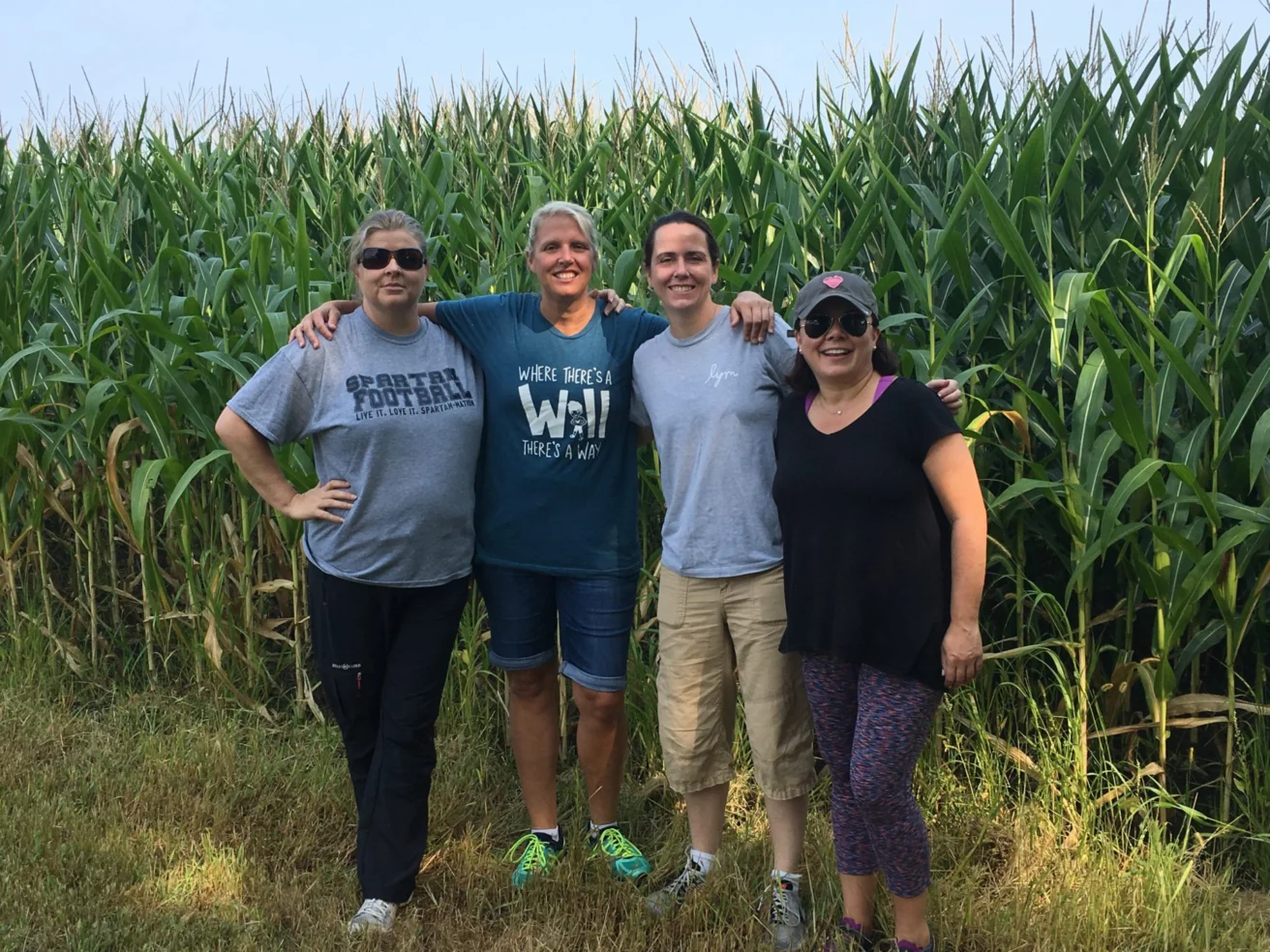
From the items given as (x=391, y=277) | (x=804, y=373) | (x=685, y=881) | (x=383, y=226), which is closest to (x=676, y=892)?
(x=685, y=881)

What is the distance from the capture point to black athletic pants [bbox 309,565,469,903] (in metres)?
3.13

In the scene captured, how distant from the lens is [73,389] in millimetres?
5027

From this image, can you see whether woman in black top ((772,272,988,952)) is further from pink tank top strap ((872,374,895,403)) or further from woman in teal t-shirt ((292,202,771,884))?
woman in teal t-shirt ((292,202,771,884))

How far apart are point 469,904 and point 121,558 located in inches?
123

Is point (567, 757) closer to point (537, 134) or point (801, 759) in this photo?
point (801, 759)

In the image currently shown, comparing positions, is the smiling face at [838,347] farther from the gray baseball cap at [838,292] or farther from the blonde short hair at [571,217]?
the blonde short hair at [571,217]

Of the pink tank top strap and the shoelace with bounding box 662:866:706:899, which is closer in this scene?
the pink tank top strap

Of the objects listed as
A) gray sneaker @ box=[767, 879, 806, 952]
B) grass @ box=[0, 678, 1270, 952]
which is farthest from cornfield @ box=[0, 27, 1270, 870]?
gray sneaker @ box=[767, 879, 806, 952]

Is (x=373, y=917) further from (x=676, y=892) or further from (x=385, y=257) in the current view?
(x=385, y=257)

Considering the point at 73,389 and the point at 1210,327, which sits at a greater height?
the point at 1210,327

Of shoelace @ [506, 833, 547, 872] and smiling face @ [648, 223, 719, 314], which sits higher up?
smiling face @ [648, 223, 719, 314]

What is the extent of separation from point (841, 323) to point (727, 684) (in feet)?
3.74

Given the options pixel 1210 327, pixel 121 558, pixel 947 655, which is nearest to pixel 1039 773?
pixel 947 655

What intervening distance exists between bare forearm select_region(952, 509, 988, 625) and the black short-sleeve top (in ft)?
0.20
